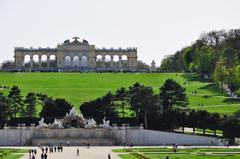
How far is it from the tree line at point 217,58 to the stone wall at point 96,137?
65.5 ft

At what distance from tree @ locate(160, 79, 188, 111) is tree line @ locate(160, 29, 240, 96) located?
11.5m

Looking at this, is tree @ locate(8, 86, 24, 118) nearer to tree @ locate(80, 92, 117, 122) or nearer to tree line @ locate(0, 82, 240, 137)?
tree line @ locate(0, 82, 240, 137)

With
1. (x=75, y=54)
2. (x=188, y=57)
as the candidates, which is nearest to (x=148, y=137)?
(x=188, y=57)

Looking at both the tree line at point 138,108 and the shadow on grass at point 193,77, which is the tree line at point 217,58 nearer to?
the shadow on grass at point 193,77

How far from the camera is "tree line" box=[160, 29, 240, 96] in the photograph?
94375mm

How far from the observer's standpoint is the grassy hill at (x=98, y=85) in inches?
3472

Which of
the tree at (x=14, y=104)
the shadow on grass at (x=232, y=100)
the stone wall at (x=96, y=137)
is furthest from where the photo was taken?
the shadow on grass at (x=232, y=100)

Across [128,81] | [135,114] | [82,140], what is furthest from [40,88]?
[82,140]

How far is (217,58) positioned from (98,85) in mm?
22454

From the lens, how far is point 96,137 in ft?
232

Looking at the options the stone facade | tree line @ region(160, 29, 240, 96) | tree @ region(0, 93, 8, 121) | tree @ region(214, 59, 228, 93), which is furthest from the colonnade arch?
tree @ region(0, 93, 8, 121)

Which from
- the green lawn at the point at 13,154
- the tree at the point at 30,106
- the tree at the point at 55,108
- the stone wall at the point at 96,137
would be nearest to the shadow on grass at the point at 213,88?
the stone wall at the point at 96,137

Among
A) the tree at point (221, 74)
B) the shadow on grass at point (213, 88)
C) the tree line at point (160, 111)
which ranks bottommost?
the tree line at point (160, 111)

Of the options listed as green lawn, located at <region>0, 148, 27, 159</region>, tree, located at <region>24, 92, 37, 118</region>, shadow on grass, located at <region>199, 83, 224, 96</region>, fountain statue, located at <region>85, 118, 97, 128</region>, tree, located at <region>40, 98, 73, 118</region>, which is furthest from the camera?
shadow on grass, located at <region>199, 83, 224, 96</region>
